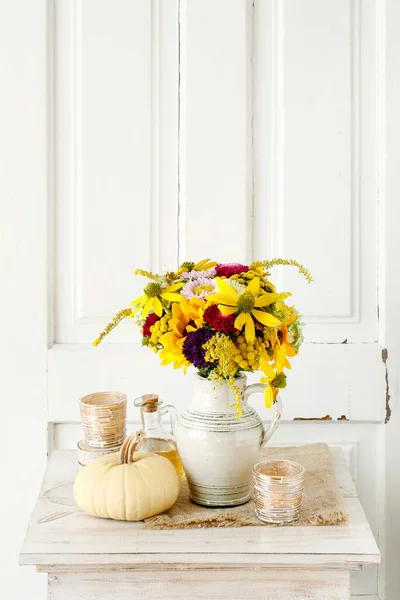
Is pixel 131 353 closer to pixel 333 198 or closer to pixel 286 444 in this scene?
pixel 286 444

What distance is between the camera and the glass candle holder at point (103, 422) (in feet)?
4.15

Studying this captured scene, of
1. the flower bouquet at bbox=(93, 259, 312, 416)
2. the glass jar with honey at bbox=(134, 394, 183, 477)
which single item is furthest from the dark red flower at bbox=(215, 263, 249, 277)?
the glass jar with honey at bbox=(134, 394, 183, 477)

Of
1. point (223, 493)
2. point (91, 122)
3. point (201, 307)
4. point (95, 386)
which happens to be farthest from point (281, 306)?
point (91, 122)

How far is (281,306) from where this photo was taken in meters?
1.11

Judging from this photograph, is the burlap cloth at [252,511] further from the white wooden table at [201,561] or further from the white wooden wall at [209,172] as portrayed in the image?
the white wooden wall at [209,172]

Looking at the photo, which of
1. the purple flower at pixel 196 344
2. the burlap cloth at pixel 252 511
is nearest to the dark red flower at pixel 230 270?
the purple flower at pixel 196 344

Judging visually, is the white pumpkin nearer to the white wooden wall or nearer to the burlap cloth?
the burlap cloth

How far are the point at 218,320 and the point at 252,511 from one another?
0.33 m

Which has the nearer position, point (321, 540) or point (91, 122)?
point (321, 540)

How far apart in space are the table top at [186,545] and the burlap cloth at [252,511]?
11 mm

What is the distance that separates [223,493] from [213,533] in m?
0.08

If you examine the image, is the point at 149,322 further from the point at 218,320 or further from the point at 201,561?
the point at 201,561

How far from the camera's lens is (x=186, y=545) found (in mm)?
1059

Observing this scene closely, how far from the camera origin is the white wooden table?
1.04 metres
